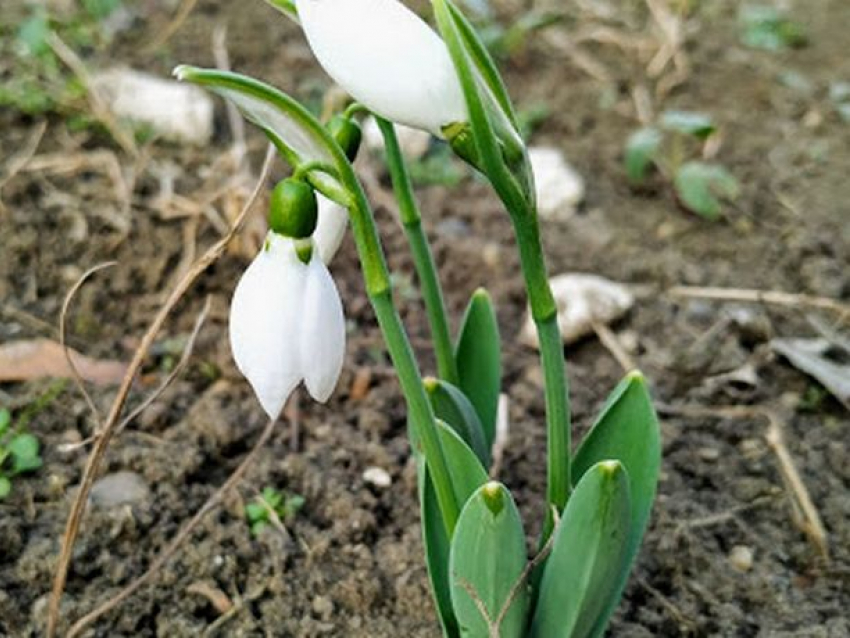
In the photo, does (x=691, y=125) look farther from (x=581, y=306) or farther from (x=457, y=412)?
(x=457, y=412)

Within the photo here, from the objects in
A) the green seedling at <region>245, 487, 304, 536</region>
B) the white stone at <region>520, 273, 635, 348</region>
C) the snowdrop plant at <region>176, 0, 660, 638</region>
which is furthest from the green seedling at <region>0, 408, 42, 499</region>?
the white stone at <region>520, 273, 635, 348</region>

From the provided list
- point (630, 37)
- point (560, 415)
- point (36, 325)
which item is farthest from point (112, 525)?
point (630, 37)

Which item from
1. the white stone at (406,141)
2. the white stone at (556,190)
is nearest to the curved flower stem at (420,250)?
the white stone at (556,190)

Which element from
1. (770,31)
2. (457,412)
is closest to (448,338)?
(457,412)

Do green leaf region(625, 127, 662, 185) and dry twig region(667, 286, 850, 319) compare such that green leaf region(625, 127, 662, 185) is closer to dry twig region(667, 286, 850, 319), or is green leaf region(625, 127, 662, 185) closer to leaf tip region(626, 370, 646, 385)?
dry twig region(667, 286, 850, 319)

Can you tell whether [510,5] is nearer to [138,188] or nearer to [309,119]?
[138,188]
